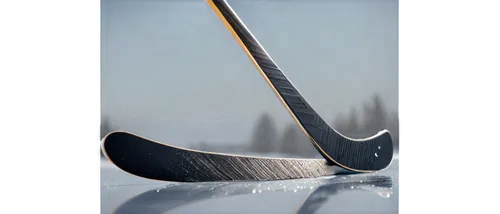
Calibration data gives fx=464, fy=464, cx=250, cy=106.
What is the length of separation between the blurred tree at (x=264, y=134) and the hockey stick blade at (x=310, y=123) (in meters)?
0.13

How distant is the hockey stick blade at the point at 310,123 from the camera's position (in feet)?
6.86

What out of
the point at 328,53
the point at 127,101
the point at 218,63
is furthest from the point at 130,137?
the point at 328,53

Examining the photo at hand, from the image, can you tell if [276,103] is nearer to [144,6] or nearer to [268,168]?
[268,168]

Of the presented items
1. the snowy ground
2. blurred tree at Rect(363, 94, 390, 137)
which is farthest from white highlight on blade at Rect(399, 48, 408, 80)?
the snowy ground

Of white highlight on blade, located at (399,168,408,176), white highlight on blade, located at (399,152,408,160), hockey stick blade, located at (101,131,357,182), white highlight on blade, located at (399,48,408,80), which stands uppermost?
white highlight on blade, located at (399,48,408,80)

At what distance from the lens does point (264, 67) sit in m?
2.17

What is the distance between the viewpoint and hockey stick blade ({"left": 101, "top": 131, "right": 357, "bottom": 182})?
1.90 meters

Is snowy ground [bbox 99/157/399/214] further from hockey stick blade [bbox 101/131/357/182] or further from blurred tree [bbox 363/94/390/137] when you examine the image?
blurred tree [bbox 363/94/390/137]

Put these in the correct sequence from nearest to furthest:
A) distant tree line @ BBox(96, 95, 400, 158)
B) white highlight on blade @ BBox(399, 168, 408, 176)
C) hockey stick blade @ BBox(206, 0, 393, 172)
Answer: hockey stick blade @ BBox(206, 0, 393, 172) → distant tree line @ BBox(96, 95, 400, 158) → white highlight on blade @ BBox(399, 168, 408, 176)

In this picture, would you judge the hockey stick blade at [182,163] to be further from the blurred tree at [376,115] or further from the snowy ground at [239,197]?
the blurred tree at [376,115]

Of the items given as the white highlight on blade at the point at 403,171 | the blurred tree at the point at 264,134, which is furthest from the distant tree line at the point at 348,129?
the white highlight on blade at the point at 403,171

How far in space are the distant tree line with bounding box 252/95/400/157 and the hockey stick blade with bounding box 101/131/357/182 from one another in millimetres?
68

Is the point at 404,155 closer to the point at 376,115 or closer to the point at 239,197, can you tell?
the point at 376,115

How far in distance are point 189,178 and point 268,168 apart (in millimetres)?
427
